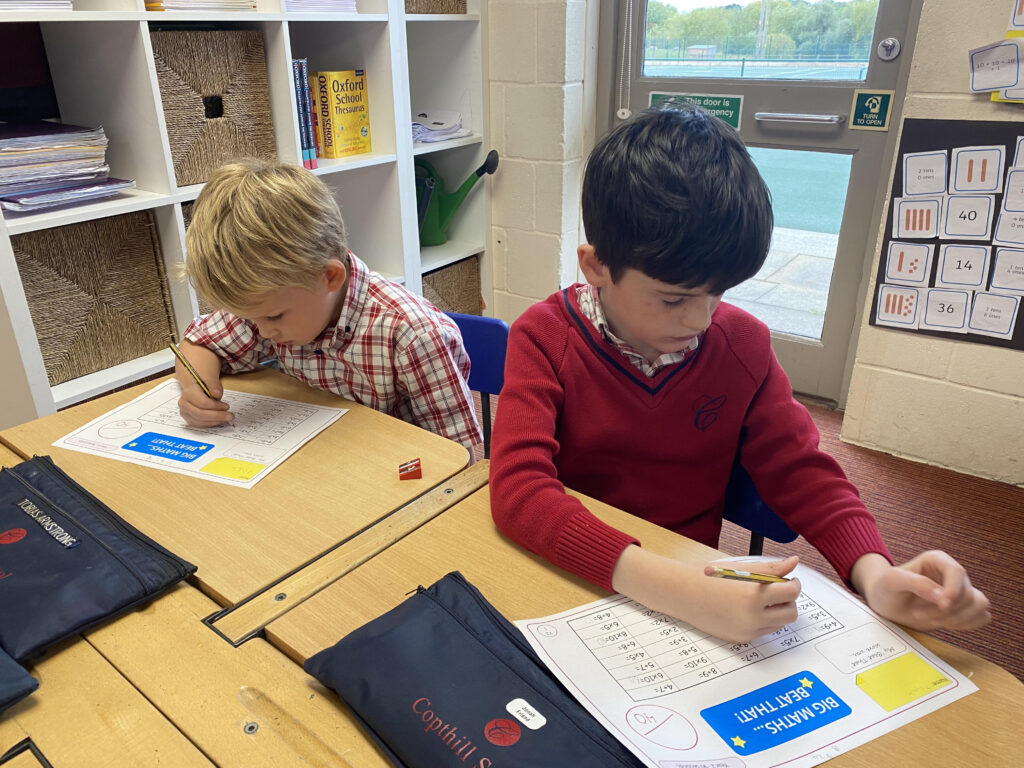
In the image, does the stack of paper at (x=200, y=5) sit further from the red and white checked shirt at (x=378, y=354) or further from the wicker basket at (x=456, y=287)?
the wicker basket at (x=456, y=287)

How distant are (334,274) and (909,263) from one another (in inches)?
67.1

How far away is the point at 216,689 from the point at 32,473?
492mm

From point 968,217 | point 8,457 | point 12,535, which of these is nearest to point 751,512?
point 12,535

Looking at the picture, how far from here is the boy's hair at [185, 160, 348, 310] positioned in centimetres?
111

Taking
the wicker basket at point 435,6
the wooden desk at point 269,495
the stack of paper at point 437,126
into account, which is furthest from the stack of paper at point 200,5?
the wooden desk at point 269,495

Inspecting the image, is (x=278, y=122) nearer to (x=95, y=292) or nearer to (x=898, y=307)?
(x=95, y=292)

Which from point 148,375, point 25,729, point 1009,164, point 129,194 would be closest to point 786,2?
point 1009,164

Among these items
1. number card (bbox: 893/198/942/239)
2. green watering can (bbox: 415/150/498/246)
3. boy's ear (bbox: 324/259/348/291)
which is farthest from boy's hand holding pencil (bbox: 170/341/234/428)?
number card (bbox: 893/198/942/239)

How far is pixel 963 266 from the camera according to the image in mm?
2043

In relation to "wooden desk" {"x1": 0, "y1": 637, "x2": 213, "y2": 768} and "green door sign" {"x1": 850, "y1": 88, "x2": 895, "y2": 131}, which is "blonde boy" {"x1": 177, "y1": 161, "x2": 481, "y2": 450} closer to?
"wooden desk" {"x1": 0, "y1": 637, "x2": 213, "y2": 768}

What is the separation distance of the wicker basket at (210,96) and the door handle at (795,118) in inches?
61.5

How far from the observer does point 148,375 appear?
196 cm

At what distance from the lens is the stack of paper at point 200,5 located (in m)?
1.74

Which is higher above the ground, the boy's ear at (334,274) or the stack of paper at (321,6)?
the stack of paper at (321,6)
